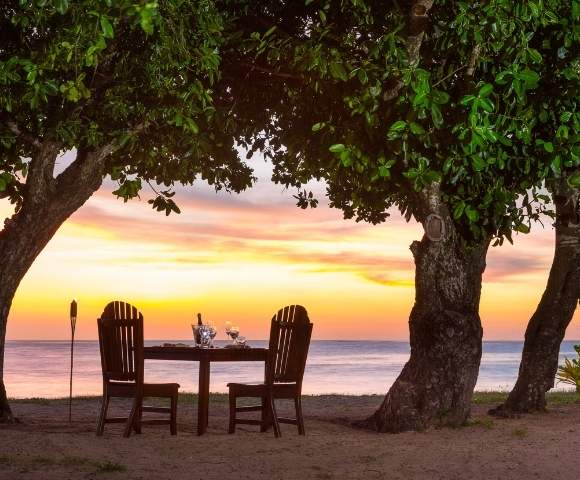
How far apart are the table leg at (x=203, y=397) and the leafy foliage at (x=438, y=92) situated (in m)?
2.78

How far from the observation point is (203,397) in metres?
11.1

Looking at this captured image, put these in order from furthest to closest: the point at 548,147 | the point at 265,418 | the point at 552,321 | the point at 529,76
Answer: the point at 552,321
the point at 265,418
the point at 548,147
the point at 529,76

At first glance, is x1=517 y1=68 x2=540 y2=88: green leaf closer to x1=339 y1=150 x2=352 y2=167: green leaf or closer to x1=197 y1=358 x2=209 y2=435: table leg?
x1=339 y1=150 x2=352 y2=167: green leaf

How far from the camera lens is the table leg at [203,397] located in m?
10.9

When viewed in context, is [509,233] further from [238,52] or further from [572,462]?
[238,52]

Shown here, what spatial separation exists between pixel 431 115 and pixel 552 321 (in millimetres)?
5672

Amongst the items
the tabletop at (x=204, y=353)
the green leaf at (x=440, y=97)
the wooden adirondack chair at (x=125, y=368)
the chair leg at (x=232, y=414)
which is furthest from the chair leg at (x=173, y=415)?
the green leaf at (x=440, y=97)

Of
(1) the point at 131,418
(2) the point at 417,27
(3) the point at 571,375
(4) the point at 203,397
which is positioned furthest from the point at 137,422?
(3) the point at 571,375

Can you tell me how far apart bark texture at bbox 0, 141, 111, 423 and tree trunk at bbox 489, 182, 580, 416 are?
641cm

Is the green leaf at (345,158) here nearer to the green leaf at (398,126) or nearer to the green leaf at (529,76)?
the green leaf at (398,126)

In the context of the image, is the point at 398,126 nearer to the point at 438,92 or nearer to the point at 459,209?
the point at 438,92

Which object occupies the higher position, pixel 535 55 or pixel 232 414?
pixel 535 55

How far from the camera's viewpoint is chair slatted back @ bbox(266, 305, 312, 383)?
11156 mm

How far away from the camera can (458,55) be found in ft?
35.8
